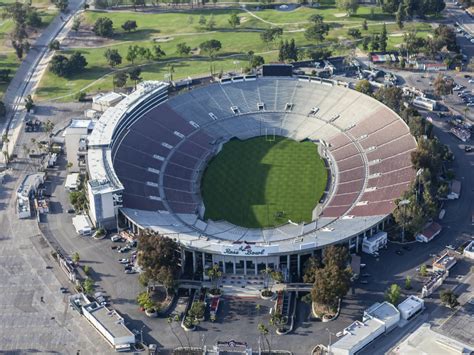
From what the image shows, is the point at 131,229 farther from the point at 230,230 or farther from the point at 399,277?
the point at 399,277

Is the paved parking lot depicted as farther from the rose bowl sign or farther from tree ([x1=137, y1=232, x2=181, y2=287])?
the rose bowl sign

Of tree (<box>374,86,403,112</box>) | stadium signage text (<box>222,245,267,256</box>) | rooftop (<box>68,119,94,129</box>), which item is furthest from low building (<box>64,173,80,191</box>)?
tree (<box>374,86,403,112</box>)

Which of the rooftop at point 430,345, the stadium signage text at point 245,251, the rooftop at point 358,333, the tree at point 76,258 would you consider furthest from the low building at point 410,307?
the tree at point 76,258

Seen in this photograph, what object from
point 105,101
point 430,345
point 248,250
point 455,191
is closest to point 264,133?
point 105,101

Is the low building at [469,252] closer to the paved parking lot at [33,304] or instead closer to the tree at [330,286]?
the tree at [330,286]

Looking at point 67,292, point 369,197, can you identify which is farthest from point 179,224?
point 369,197

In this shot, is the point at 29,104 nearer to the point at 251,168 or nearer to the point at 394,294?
the point at 251,168
